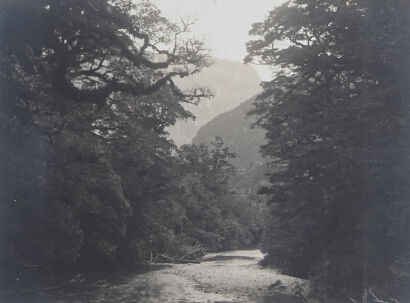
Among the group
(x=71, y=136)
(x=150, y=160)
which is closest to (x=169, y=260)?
(x=150, y=160)

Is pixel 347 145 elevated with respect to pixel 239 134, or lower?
lower

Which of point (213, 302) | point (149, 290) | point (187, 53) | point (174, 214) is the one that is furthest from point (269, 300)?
point (174, 214)

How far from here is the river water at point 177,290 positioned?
15492 mm

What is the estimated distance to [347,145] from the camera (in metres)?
18.3

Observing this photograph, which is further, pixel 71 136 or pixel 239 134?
pixel 239 134

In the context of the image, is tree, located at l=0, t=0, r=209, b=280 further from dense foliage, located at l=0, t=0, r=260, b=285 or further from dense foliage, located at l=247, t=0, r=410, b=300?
dense foliage, located at l=247, t=0, r=410, b=300

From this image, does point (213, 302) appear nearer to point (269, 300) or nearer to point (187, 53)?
point (269, 300)

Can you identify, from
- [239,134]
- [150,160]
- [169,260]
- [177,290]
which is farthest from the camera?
[239,134]

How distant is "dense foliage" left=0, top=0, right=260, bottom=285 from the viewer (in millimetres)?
16562

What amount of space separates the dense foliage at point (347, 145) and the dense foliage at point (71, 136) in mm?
6374

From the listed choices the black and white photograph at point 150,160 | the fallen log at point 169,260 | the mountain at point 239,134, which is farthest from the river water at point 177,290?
the mountain at point 239,134

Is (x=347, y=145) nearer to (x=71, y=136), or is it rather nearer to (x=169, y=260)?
(x=71, y=136)

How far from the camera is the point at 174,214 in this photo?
114 feet

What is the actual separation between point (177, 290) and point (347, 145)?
950 cm
